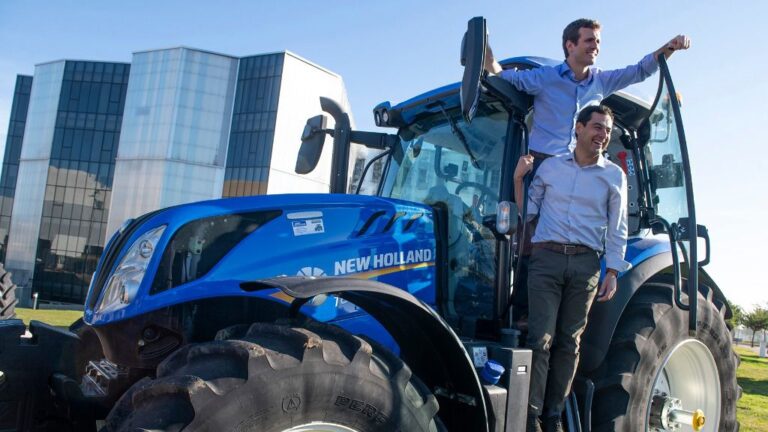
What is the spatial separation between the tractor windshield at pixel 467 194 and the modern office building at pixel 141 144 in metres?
36.3

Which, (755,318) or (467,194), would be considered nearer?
(467,194)

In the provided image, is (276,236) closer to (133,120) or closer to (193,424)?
(193,424)

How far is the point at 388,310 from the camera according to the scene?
2.81 metres

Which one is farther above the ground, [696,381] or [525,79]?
[525,79]

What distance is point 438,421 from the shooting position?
2574mm

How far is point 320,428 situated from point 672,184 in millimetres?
2856

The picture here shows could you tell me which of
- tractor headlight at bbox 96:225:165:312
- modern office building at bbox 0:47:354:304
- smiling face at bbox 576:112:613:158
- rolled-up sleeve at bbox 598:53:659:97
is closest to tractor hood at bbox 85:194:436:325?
tractor headlight at bbox 96:225:165:312

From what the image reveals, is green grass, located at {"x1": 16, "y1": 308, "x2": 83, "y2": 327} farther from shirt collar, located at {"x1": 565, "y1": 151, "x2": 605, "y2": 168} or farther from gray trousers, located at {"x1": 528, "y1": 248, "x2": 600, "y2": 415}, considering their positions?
shirt collar, located at {"x1": 565, "y1": 151, "x2": 605, "y2": 168}

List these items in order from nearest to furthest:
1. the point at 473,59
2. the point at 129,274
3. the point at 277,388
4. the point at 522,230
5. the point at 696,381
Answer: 1. the point at 277,388
2. the point at 129,274
3. the point at 473,59
4. the point at 522,230
5. the point at 696,381

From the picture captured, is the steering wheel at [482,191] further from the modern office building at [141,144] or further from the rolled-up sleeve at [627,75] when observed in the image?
the modern office building at [141,144]

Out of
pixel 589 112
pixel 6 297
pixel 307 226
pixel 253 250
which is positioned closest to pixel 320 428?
pixel 253 250

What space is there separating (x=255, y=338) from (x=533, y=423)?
1587 millimetres

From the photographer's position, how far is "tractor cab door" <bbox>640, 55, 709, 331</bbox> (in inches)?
137

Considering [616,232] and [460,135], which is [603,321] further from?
[460,135]
